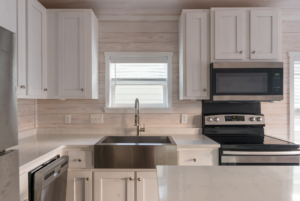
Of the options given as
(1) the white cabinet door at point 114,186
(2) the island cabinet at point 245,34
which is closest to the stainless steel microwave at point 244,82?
(2) the island cabinet at point 245,34

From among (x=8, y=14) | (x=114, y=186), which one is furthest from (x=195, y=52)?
(x=8, y=14)

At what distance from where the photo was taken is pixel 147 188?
1.75m

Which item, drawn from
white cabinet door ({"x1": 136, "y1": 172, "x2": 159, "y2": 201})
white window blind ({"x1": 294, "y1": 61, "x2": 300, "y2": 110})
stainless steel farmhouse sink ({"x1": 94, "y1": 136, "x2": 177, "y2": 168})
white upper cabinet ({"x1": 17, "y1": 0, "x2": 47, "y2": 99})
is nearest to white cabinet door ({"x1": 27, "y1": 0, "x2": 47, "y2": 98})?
white upper cabinet ({"x1": 17, "y1": 0, "x2": 47, "y2": 99})

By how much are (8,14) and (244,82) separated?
210cm

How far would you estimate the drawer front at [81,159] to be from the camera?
1775 millimetres

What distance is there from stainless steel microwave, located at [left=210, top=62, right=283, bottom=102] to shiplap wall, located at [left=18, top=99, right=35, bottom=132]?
2.00m

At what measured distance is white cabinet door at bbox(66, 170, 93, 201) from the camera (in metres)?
1.74

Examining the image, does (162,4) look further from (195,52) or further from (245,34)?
(245,34)

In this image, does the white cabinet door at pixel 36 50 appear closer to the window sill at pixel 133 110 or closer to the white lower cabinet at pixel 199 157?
the window sill at pixel 133 110

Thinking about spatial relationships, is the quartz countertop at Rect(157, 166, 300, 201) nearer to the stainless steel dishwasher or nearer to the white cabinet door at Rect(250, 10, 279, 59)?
the stainless steel dishwasher

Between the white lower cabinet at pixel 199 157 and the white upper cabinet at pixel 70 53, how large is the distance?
1.11m

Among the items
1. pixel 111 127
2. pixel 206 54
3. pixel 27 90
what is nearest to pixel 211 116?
pixel 206 54

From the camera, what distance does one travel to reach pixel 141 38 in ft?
7.91

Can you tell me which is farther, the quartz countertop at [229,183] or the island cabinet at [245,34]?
the island cabinet at [245,34]
